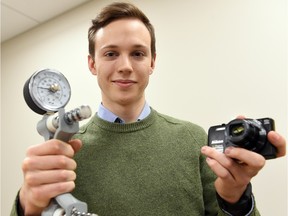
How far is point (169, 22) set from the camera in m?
1.61

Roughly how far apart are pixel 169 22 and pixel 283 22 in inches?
22.7

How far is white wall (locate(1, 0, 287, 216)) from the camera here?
48.8 inches

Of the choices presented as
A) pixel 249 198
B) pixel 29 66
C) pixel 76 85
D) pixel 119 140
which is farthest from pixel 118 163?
pixel 29 66

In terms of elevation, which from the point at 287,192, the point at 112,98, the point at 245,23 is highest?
the point at 245,23

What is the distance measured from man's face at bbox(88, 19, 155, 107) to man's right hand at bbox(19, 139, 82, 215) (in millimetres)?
318

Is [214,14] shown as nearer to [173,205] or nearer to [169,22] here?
[169,22]

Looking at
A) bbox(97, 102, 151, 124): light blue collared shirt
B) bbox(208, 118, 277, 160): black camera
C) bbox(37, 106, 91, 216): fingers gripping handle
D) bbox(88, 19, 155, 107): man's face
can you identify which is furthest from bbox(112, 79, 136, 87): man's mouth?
bbox(208, 118, 277, 160): black camera

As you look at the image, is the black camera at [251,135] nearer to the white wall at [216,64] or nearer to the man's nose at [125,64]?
the man's nose at [125,64]

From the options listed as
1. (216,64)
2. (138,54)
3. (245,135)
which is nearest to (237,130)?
(245,135)

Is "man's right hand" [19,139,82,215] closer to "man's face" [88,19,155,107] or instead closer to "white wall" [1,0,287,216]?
"man's face" [88,19,155,107]

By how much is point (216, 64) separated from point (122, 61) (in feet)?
2.13

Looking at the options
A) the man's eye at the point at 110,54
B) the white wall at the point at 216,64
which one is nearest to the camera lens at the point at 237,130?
the man's eye at the point at 110,54

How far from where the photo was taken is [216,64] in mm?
1409

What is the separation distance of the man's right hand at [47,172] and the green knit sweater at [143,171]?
0.66ft
